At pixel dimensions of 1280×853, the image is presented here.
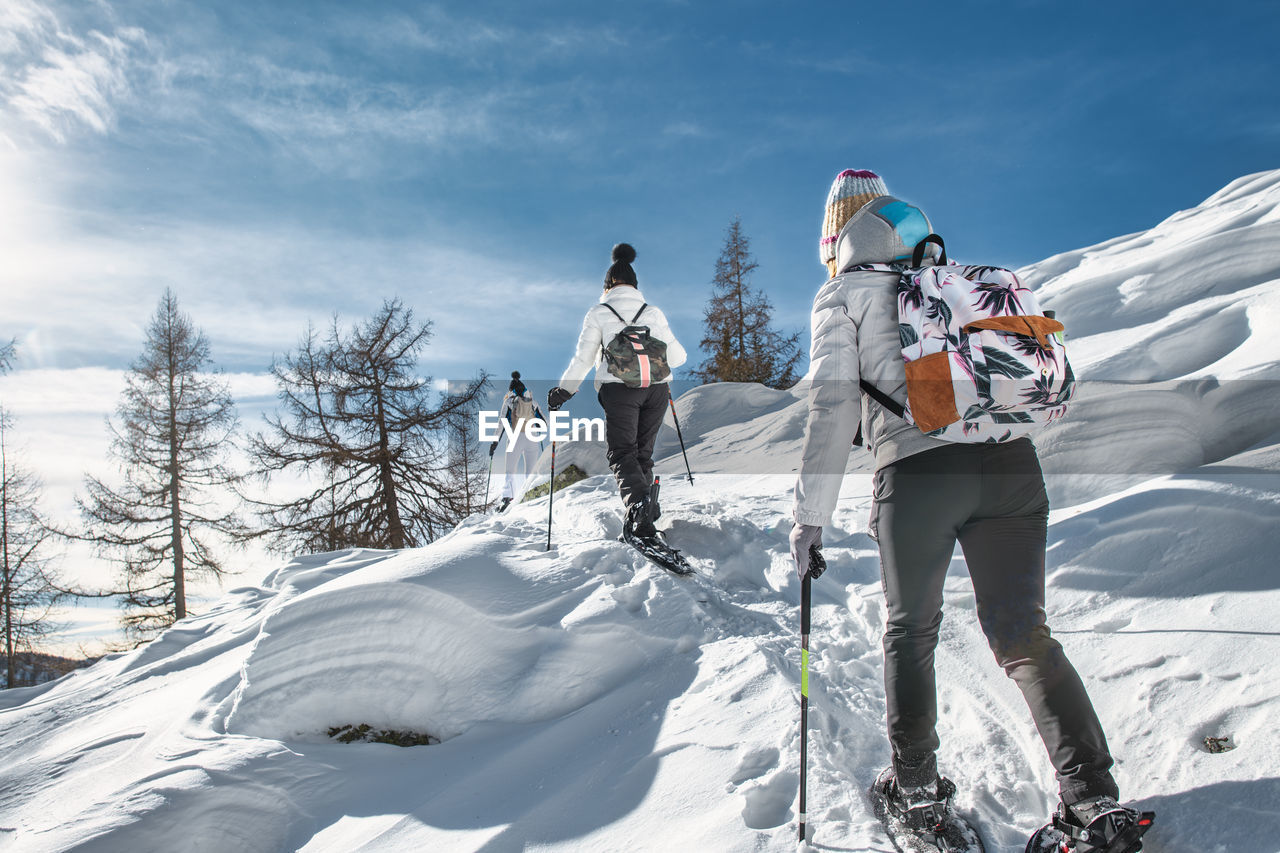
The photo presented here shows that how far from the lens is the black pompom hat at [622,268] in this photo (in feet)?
18.2

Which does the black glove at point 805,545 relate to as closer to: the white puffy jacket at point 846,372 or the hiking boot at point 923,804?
Answer: the white puffy jacket at point 846,372

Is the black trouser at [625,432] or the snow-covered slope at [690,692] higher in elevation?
the black trouser at [625,432]

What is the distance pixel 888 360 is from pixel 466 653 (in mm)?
3081

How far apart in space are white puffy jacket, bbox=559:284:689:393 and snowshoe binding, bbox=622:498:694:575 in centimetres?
108

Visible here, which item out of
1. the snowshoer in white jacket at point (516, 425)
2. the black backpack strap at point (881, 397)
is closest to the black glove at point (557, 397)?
the black backpack strap at point (881, 397)

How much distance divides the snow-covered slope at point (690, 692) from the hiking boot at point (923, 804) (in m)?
0.16

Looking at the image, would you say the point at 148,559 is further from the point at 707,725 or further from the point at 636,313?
the point at 707,725

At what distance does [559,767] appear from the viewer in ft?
10.0

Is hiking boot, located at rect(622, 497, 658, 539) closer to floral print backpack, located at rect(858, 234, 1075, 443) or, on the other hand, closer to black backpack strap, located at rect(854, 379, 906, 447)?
black backpack strap, located at rect(854, 379, 906, 447)

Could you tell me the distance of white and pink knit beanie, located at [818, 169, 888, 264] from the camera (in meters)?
2.55

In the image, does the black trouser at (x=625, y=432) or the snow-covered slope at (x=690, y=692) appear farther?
the black trouser at (x=625, y=432)

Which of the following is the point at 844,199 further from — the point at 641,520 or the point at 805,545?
the point at 641,520

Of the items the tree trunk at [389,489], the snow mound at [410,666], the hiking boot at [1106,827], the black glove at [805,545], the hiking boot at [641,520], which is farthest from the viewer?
the tree trunk at [389,489]

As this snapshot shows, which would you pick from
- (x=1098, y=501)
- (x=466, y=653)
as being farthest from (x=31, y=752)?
(x=1098, y=501)
